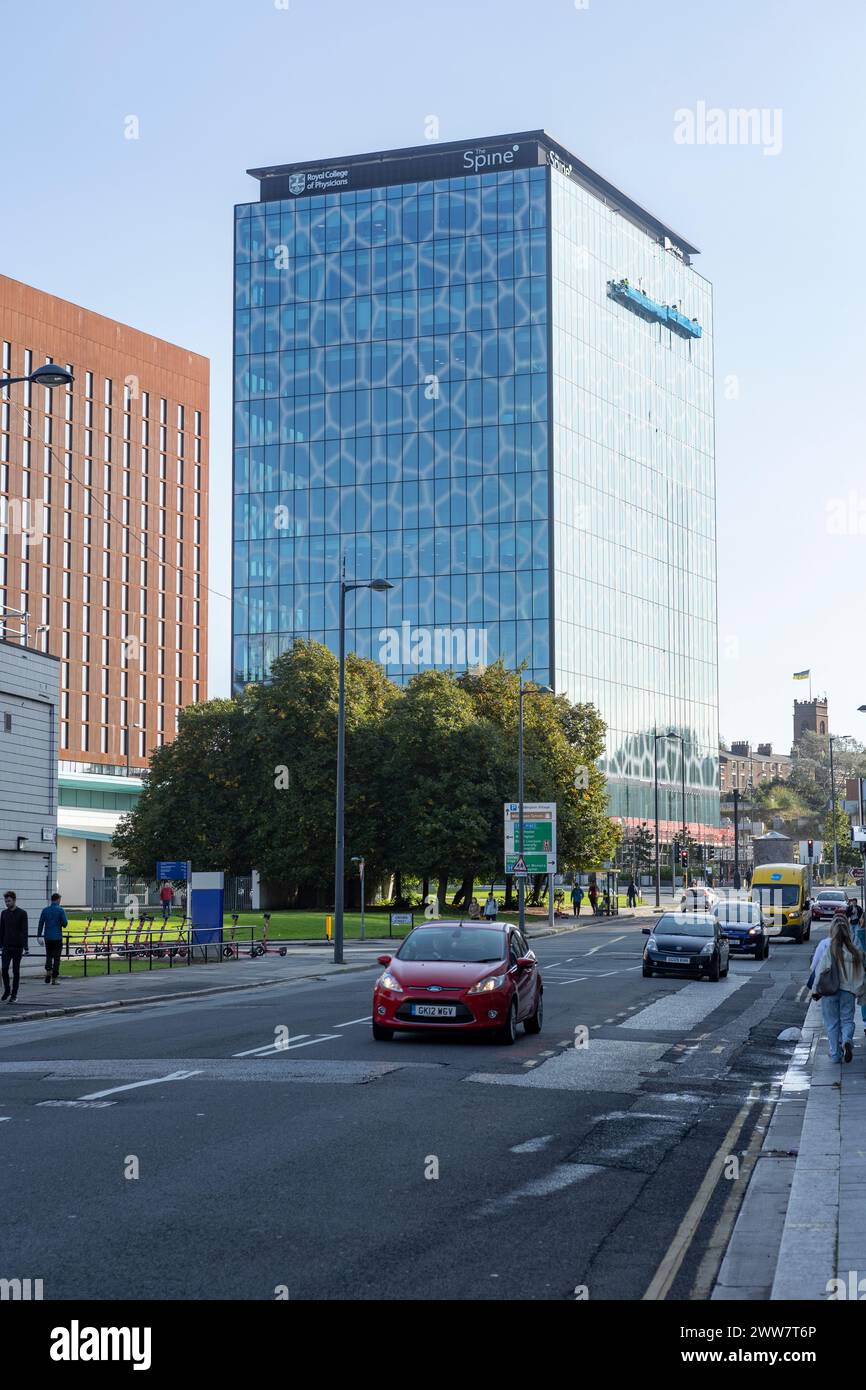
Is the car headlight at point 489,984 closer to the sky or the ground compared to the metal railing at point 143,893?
closer to the sky

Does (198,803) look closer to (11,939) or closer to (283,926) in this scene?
(283,926)

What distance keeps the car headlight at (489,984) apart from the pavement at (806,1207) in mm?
3689

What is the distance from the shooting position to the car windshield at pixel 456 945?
59.8ft

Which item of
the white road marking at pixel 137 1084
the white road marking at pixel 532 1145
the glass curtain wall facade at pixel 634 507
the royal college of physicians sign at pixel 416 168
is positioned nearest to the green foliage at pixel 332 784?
the glass curtain wall facade at pixel 634 507

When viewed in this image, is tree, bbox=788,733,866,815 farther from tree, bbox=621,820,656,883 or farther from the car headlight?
the car headlight

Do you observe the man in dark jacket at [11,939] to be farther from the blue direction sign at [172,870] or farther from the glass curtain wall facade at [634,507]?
the glass curtain wall facade at [634,507]

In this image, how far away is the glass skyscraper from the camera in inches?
4348

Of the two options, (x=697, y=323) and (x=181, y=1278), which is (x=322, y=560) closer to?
(x=697, y=323)

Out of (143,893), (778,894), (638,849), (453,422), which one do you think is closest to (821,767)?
(638,849)

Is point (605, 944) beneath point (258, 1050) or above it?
beneath

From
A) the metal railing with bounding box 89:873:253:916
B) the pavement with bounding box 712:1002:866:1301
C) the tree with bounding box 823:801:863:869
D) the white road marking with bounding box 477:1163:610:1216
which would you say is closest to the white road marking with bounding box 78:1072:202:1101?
the white road marking with bounding box 477:1163:610:1216

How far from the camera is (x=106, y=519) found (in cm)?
12781

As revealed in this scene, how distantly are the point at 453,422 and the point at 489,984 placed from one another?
321ft

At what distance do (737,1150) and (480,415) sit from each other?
103 meters
